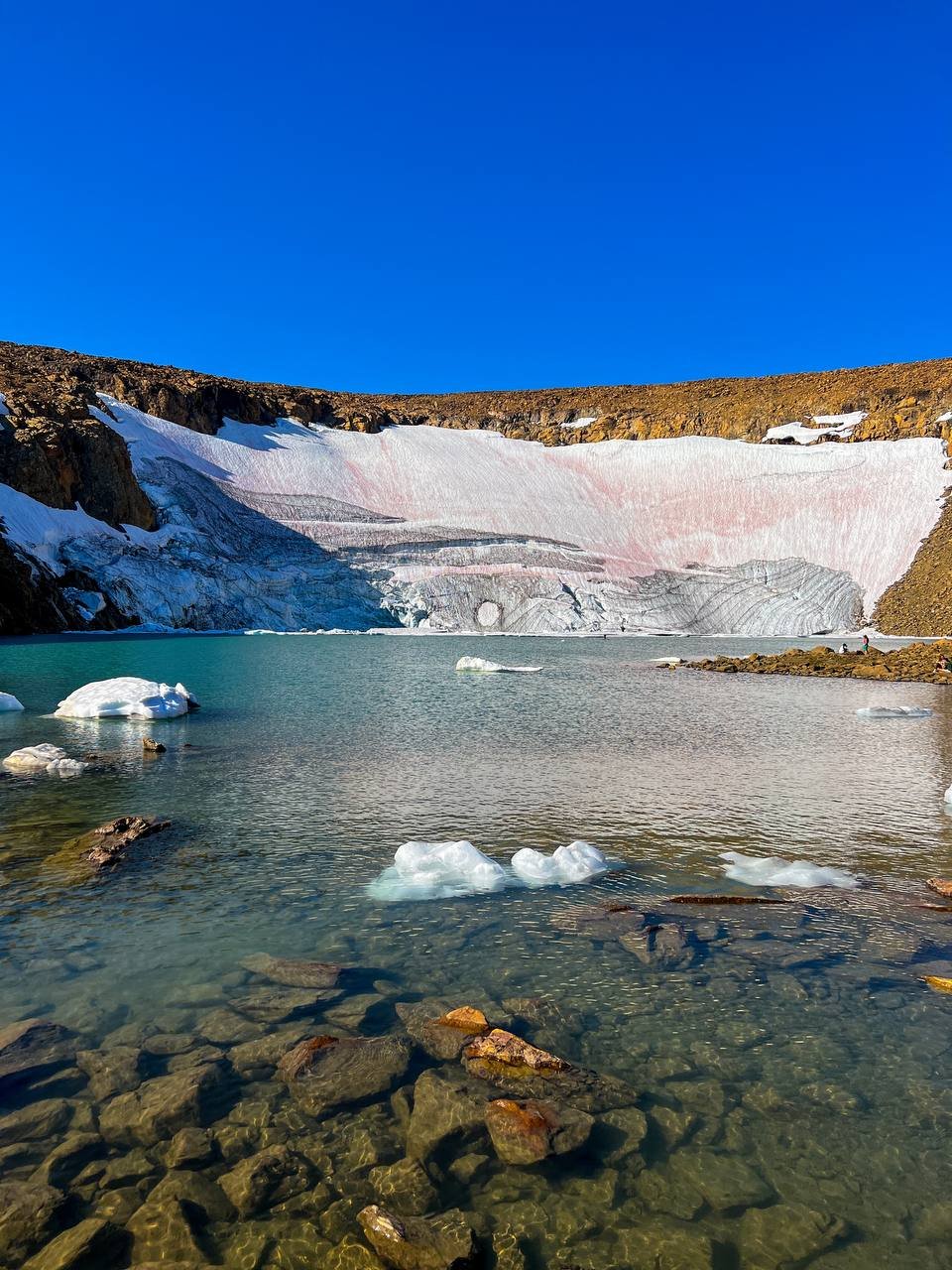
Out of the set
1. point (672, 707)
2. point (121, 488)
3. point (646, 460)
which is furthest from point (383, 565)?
point (672, 707)

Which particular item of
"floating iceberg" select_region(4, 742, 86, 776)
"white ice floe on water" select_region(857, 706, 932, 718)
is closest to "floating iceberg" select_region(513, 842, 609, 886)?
"floating iceberg" select_region(4, 742, 86, 776)

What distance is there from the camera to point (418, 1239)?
9.39 ft

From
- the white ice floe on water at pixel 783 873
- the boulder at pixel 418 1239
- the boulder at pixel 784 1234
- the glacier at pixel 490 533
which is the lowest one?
the boulder at pixel 784 1234

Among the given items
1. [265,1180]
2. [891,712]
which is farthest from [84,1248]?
[891,712]

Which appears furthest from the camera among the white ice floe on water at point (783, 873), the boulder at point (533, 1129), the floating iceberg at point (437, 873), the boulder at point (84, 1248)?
the white ice floe on water at point (783, 873)

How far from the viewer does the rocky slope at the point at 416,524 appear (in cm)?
4500

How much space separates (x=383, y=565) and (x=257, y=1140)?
5239 centimetres

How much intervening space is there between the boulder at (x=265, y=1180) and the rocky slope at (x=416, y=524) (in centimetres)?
3827

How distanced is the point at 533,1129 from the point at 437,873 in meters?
3.13

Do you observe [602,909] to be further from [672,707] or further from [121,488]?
[121,488]

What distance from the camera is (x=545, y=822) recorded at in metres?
8.23

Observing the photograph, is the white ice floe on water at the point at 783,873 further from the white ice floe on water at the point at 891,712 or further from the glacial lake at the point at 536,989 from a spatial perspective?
the white ice floe on water at the point at 891,712

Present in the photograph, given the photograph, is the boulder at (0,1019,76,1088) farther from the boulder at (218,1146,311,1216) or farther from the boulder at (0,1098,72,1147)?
the boulder at (218,1146,311,1216)

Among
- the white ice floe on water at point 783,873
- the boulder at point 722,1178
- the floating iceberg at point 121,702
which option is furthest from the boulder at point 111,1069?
the floating iceberg at point 121,702
